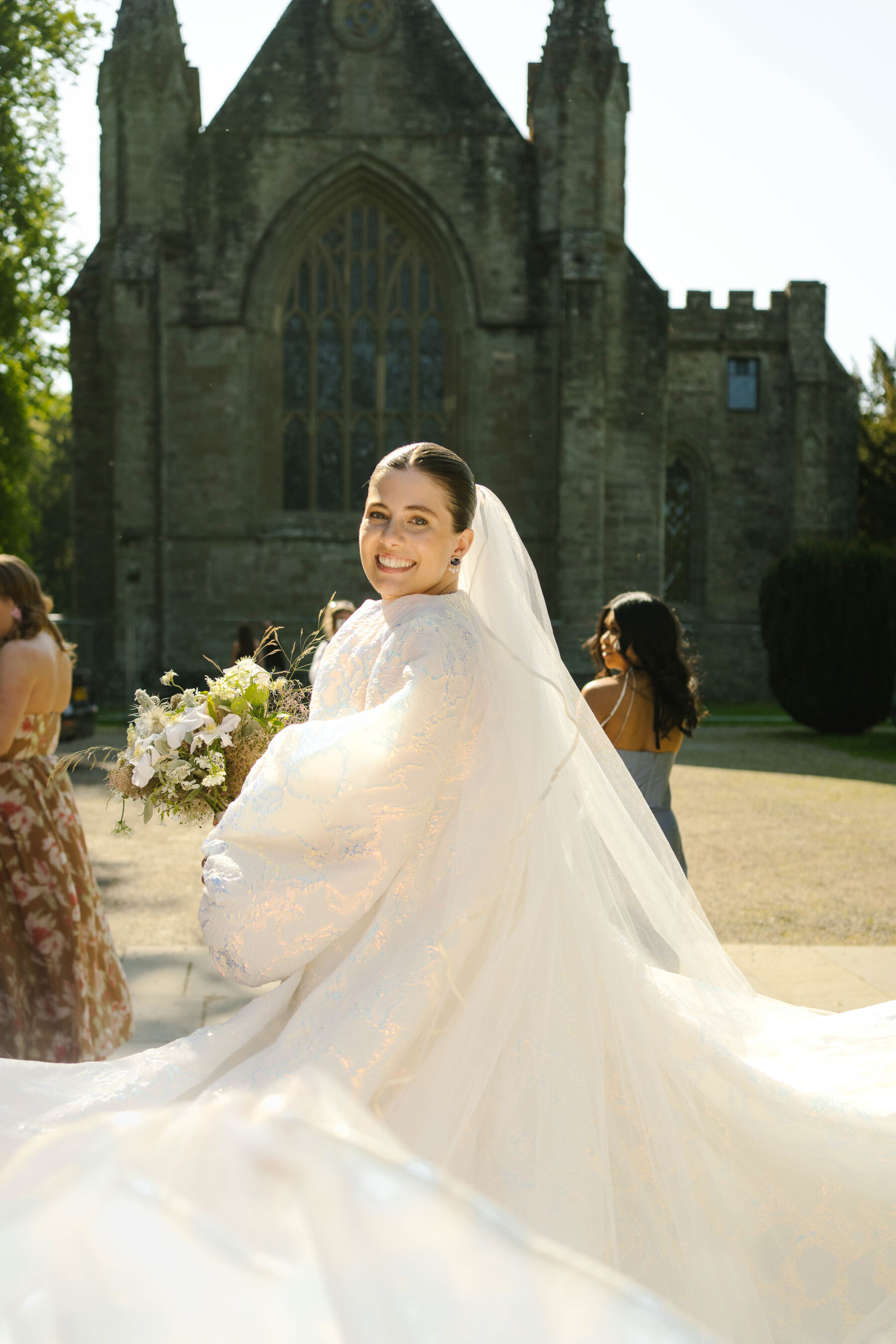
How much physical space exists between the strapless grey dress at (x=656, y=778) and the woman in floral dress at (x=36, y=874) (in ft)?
6.74

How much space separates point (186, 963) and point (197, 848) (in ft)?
11.1

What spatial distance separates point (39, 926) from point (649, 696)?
2.30 metres

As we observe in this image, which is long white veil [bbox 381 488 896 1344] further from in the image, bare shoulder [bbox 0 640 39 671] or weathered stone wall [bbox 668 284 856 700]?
weathered stone wall [bbox 668 284 856 700]

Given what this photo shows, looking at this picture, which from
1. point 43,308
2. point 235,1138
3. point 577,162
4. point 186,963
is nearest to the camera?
point 235,1138

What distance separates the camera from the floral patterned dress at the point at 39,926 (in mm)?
3707

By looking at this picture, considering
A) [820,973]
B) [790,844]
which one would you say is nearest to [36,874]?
[820,973]

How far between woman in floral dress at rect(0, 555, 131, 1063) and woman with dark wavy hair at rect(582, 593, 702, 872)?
1941mm

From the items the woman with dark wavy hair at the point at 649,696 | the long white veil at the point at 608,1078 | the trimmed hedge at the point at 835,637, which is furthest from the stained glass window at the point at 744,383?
the long white veil at the point at 608,1078

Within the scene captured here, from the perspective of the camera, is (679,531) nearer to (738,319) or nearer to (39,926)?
(738,319)

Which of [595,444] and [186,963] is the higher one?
[595,444]

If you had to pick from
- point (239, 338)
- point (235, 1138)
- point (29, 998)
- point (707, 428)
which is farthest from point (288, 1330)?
point (707, 428)

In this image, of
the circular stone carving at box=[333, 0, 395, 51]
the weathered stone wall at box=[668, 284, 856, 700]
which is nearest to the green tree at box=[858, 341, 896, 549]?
the weathered stone wall at box=[668, 284, 856, 700]

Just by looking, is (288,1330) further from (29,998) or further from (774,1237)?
(29,998)

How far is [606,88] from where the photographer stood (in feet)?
61.7
